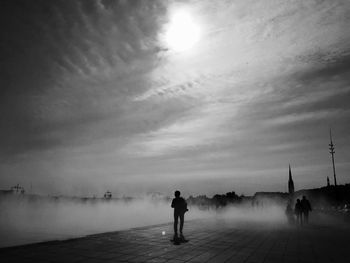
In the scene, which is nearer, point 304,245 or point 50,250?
point 50,250

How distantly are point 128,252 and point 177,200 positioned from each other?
4.26 metres

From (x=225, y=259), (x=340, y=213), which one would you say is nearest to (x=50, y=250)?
(x=225, y=259)

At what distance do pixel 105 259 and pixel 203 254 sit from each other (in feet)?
10.7

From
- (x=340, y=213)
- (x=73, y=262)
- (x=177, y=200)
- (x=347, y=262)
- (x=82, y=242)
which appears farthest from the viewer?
(x=340, y=213)

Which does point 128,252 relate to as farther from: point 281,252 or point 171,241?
point 281,252

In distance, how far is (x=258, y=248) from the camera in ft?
33.9

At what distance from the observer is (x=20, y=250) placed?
8188 millimetres

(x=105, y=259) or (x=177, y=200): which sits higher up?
(x=177, y=200)

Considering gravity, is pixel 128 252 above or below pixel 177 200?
below

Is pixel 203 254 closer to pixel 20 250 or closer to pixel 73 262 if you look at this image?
pixel 73 262

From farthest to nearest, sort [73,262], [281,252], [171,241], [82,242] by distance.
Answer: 1. [171,241]
2. [82,242]
3. [281,252]
4. [73,262]

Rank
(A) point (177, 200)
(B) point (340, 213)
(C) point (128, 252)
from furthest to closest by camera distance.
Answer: (B) point (340, 213), (A) point (177, 200), (C) point (128, 252)

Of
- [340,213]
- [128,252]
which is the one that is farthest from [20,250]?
[340,213]

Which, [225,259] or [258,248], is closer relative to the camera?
[225,259]
